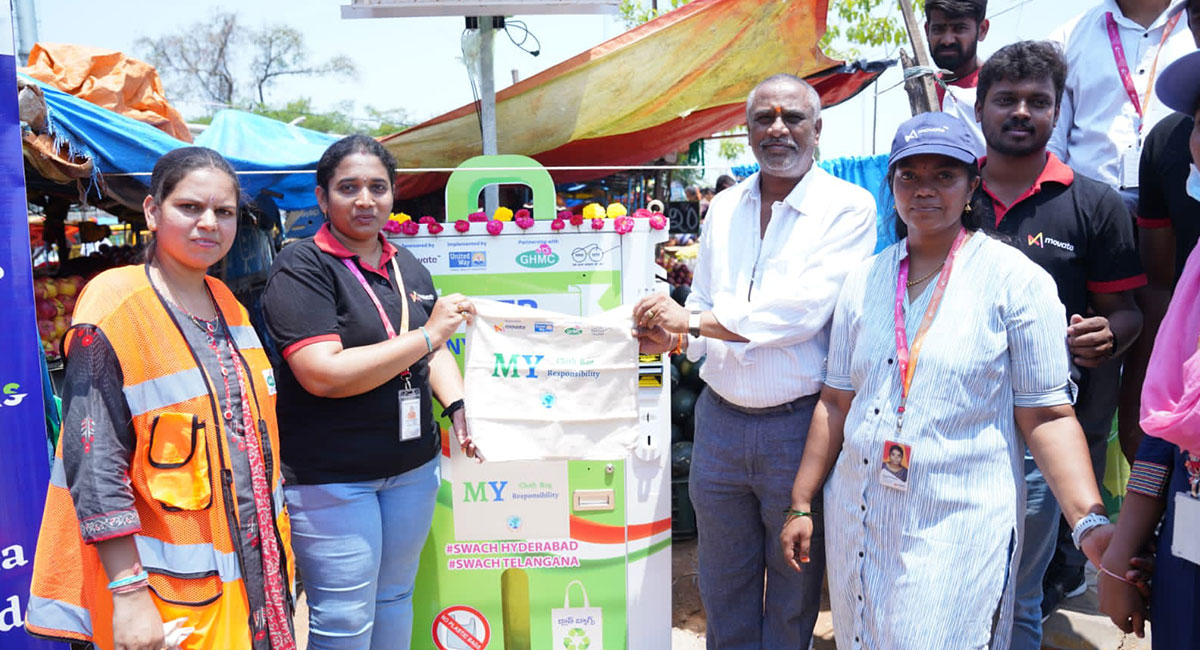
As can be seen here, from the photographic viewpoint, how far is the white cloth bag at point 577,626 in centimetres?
353

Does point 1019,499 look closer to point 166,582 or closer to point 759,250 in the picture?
point 759,250

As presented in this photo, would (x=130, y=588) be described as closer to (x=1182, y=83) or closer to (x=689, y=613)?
(x=1182, y=83)

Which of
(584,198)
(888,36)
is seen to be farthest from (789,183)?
(888,36)

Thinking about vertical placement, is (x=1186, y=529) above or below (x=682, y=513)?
above

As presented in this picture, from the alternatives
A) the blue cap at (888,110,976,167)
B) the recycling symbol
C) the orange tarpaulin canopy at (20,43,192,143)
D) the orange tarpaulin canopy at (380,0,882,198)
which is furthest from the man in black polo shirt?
the orange tarpaulin canopy at (20,43,192,143)

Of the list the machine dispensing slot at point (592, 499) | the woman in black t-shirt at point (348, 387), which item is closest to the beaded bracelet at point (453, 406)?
the woman in black t-shirt at point (348, 387)

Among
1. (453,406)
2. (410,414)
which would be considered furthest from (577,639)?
(410,414)

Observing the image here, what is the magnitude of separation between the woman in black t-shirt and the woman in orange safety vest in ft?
0.77

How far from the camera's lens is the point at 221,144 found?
21.2 ft

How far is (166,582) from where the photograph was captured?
220 cm

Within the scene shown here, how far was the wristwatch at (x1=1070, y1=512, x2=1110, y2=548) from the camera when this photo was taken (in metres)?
2.09

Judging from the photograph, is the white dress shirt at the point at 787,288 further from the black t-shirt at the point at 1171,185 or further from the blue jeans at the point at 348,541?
the blue jeans at the point at 348,541

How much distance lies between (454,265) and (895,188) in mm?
1777

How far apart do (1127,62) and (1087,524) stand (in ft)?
7.19
